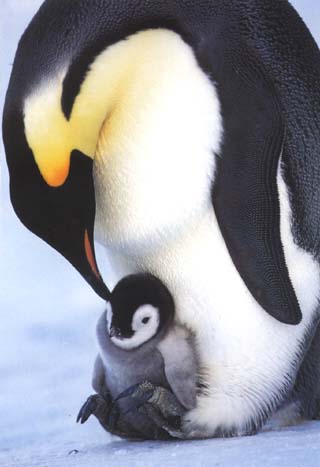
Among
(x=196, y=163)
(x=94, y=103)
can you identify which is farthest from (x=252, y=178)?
(x=94, y=103)

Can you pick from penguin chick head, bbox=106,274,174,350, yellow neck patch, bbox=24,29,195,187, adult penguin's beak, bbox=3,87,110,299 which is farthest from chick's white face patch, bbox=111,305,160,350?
yellow neck patch, bbox=24,29,195,187

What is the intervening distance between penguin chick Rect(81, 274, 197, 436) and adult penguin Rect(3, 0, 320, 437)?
32mm

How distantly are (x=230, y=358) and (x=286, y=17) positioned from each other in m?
0.60

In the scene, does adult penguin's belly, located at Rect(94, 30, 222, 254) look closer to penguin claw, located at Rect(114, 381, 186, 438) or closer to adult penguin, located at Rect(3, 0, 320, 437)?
adult penguin, located at Rect(3, 0, 320, 437)

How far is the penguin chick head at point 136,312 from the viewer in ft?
5.82

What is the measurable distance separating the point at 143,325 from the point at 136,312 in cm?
3

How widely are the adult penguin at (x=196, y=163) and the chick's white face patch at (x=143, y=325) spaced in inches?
2.7

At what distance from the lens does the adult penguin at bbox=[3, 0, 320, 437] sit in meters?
1.70

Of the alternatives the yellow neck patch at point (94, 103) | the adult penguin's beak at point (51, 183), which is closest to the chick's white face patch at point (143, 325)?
the adult penguin's beak at point (51, 183)

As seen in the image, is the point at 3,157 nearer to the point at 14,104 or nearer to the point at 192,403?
the point at 14,104

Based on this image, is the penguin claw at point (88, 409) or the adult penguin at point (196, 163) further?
the penguin claw at point (88, 409)

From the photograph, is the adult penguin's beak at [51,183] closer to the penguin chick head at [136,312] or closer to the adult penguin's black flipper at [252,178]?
the penguin chick head at [136,312]

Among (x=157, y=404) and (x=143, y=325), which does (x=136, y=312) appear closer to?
(x=143, y=325)

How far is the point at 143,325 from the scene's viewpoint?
1784 mm
